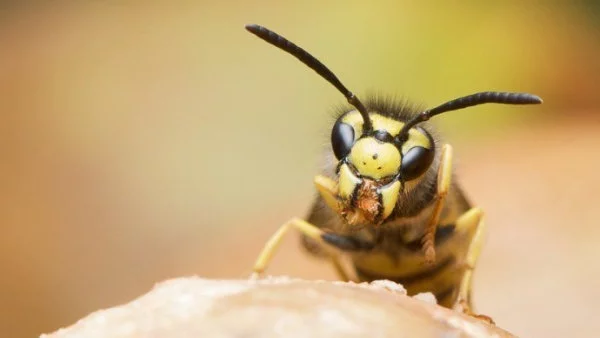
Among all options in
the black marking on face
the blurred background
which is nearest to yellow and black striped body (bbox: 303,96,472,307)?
the black marking on face

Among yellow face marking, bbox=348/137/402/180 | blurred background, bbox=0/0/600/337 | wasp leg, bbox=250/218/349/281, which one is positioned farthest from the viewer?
blurred background, bbox=0/0/600/337

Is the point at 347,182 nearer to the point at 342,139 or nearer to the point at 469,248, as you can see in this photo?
the point at 342,139

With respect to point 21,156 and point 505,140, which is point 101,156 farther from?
point 505,140

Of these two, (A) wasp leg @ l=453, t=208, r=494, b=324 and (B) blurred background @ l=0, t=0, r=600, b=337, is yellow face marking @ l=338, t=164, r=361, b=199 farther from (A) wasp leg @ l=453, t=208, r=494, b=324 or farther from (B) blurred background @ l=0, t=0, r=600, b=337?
(B) blurred background @ l=0, t=0, r=600, b=337

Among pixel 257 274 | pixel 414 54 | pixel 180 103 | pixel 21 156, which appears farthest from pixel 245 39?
pixel 257 274

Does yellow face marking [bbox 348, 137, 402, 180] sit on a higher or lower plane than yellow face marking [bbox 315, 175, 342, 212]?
higher

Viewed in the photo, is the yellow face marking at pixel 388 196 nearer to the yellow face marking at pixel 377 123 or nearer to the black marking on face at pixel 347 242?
the yellow face marking at pixel 377 123

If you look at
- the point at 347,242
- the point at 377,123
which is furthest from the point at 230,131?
the point at 377,123
